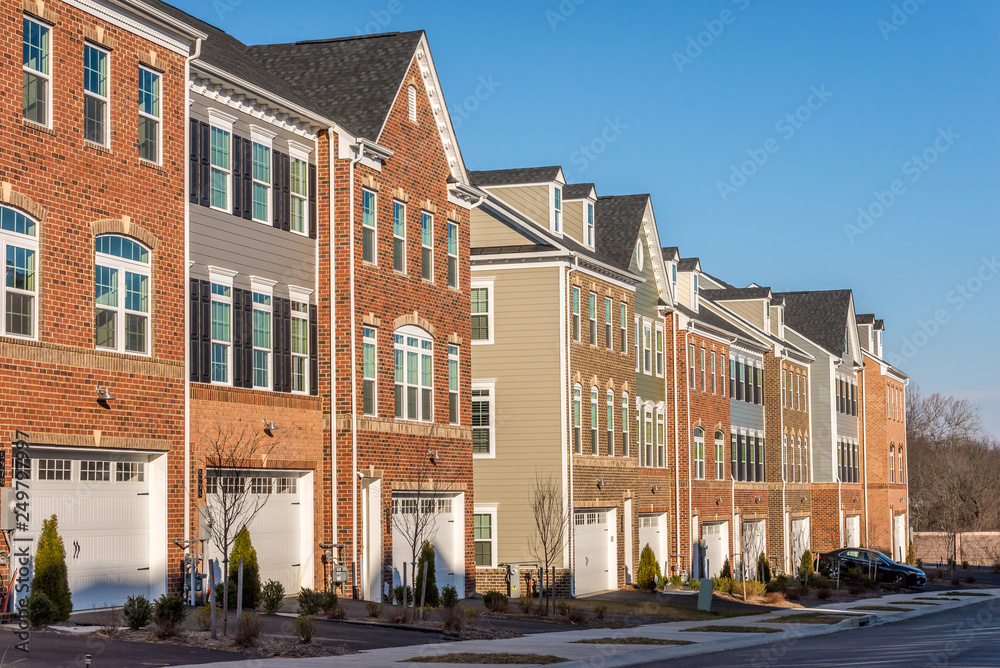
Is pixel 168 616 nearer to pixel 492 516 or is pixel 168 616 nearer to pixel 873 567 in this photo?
pixel 492 516

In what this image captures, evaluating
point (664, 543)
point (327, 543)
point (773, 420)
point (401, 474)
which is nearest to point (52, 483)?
point (327, 543)

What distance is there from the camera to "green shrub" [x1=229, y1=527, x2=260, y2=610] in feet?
86.5

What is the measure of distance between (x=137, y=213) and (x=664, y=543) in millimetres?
30616

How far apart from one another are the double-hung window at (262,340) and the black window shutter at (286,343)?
0.49 meters

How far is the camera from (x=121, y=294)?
2347 centimetres

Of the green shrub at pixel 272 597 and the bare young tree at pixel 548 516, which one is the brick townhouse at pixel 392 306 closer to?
the bare young tree at pixel 548 516

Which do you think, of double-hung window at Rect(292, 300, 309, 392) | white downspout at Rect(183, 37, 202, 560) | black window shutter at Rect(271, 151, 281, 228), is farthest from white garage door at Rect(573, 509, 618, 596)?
white downspout at Rect(183, 37, 202, 560)

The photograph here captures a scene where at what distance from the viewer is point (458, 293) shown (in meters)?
36.2

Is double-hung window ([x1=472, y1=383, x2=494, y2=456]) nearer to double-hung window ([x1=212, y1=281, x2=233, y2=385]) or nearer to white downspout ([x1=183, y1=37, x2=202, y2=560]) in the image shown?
double-hung window ([x1=212, y1=281, x2=233, y2=385])

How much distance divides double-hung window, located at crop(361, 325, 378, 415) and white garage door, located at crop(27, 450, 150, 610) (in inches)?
304

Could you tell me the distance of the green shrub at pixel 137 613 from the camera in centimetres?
2066

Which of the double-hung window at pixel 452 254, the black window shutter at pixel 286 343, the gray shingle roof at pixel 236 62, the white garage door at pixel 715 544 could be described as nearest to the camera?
the gray shingle roof at pixel 236 62

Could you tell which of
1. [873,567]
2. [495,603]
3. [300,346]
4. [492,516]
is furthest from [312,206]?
[873,567]

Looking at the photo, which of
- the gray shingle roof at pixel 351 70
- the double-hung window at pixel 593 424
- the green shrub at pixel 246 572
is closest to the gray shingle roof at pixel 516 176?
the double-hung window at pixel 593 424
